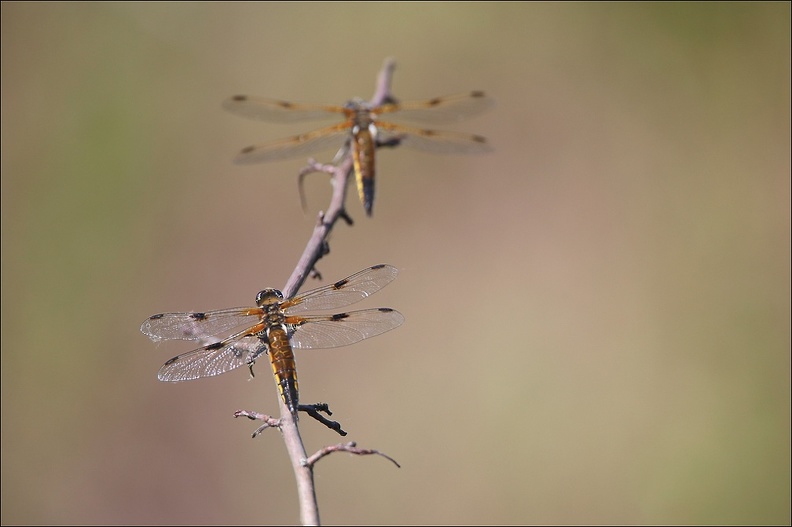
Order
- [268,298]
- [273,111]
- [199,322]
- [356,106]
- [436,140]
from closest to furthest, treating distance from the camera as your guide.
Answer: [268,298], [199,322], [356,106], [436,140], [273,111]

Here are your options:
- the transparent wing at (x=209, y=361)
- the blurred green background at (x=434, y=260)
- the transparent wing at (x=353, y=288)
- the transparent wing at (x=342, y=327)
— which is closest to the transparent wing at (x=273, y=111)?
the transparent wing at (x=353, y=288)

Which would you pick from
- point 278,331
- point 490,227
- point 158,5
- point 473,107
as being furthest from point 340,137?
point 158,5

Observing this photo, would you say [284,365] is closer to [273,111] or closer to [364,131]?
[364,131]

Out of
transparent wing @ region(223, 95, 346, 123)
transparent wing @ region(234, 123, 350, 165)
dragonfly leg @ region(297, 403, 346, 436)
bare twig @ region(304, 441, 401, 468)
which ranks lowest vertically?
bare twig @ region(304, 441, 401, 468)

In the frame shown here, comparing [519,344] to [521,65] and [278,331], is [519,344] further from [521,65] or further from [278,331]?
[278,331]

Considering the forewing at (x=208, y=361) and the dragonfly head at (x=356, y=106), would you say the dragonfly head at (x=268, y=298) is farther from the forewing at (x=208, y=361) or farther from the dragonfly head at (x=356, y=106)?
the dragonfly head at (x=356, y=106)

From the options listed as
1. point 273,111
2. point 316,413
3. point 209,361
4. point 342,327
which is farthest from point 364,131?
point 316,413

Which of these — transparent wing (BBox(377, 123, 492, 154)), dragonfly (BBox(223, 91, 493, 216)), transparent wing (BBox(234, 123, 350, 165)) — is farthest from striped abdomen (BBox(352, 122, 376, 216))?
transparent wing (BBox(377, 123, 492, 154))

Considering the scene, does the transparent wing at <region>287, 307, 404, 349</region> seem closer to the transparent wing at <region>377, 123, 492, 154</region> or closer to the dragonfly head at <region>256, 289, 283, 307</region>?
the dragonfly head at <region>256, 289, 283, 307</region>
